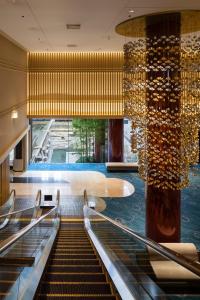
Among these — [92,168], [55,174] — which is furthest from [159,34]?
[92,168]

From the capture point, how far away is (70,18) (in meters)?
9.81

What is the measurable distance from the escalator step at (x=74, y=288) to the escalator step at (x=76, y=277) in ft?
0.82

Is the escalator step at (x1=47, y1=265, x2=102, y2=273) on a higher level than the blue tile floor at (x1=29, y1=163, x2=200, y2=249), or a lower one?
higher

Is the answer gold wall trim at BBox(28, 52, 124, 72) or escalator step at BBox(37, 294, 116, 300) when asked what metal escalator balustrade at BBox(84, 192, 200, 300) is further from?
gold wall trim at BBox(28, 52, 124, 72)

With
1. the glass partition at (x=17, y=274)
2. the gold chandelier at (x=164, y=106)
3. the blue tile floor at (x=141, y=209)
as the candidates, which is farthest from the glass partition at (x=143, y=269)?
the blue tile floor at (x=141, y=209)

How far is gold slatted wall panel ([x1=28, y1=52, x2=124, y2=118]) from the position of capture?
17.2 metres

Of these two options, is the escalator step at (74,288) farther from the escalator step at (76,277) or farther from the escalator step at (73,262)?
the escalator step at (73,262)

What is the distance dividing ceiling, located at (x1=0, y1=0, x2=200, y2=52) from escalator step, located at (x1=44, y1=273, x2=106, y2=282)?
5521 millimetres

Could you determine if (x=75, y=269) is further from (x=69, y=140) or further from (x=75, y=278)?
(x=69, y=140)

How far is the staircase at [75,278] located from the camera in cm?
386

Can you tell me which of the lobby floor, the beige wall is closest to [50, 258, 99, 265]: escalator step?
the lobby floor

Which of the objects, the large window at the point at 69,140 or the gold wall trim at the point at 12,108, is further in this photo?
the large window at the point at 69,140

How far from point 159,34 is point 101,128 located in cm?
1486

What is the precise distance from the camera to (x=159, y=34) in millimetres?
8836
